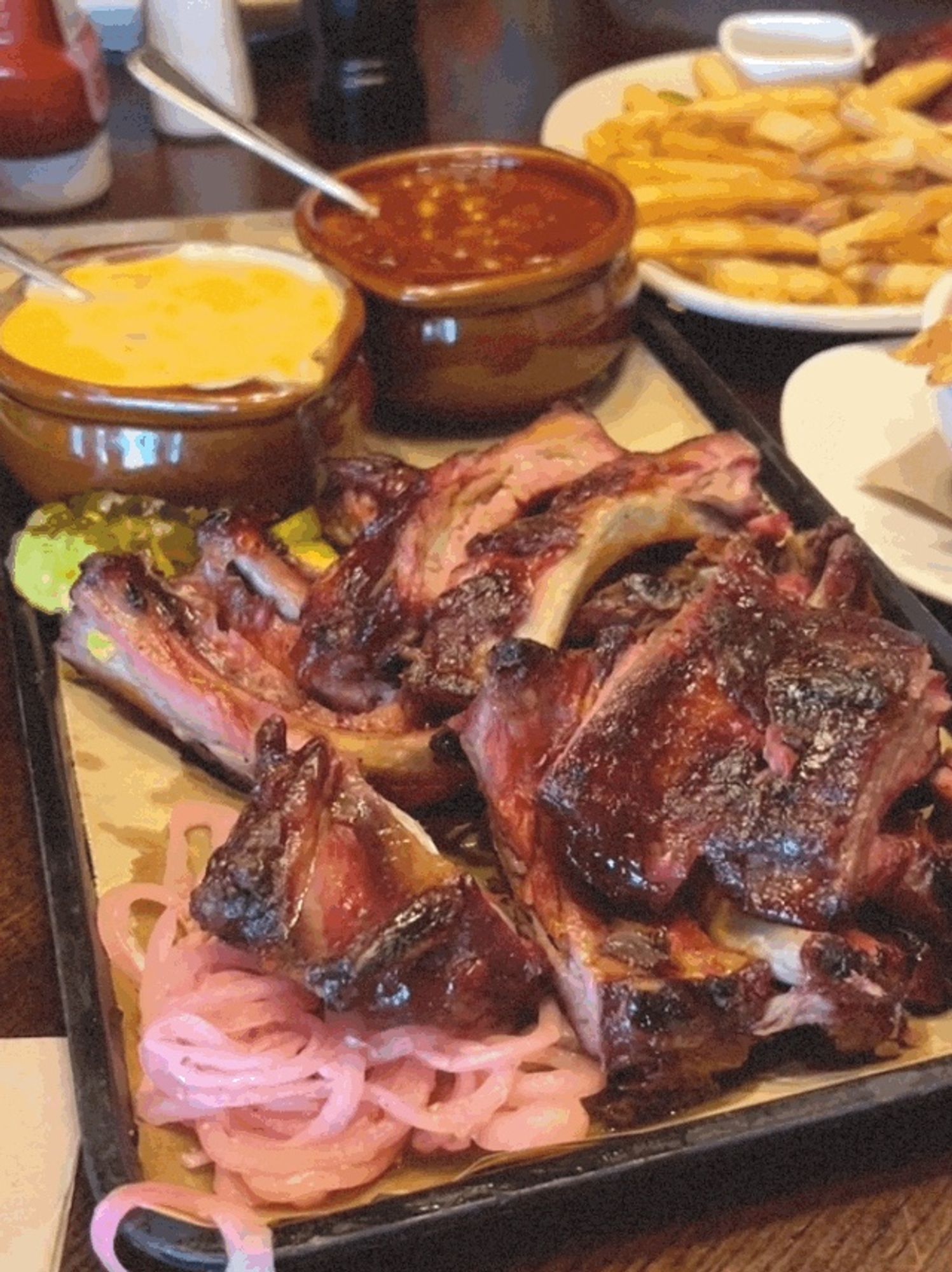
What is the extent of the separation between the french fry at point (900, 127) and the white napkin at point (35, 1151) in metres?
2.97

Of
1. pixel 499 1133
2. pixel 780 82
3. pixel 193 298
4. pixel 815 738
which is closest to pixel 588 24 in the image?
pixel 780 82

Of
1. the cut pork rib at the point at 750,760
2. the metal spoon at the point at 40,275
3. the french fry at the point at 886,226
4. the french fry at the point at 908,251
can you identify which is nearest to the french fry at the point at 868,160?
the french fry at the point at 886,226

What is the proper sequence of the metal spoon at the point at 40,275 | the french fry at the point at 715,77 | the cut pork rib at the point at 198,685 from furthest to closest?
the french fry at the point at 715,77 < the metal spoon at the point at 40,275 < the cut pork rib at the point at 198,685

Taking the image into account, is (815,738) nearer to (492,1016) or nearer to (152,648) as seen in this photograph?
(492,1016)

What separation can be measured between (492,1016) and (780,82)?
3.54m

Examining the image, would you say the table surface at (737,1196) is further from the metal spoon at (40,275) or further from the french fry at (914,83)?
the french fry at (914,83)

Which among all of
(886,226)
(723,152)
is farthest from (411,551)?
(723,152)

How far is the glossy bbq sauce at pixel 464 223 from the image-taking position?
311 centimetres

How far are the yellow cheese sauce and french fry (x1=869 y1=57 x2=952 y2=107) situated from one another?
1.95 meters

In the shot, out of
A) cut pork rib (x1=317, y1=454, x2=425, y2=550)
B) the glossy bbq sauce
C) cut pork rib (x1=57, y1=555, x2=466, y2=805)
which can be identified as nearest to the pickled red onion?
cut pork rib (x1=57, y1=555, x2=466, y2=805)

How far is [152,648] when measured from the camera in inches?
83.4

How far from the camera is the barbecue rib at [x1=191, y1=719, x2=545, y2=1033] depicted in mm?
1585

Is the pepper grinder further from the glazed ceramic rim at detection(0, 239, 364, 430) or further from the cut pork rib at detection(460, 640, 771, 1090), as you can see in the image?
the cut pork rib at detection(460, 640, 771, 1090)

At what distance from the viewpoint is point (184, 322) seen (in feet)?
9.14
